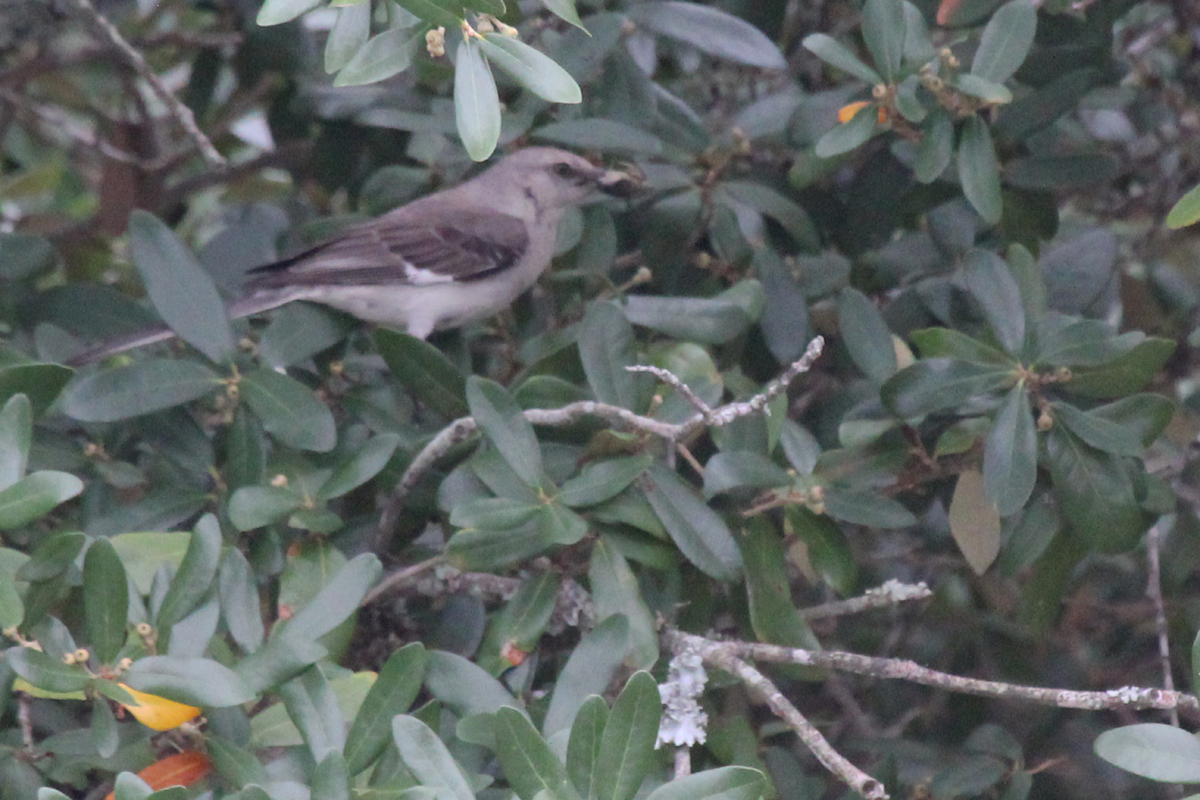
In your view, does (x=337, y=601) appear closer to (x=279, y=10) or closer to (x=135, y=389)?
(x=135, y=389)

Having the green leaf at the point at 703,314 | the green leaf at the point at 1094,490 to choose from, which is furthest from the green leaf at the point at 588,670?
the green leaf at the point at 1094,490

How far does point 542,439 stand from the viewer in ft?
7.30

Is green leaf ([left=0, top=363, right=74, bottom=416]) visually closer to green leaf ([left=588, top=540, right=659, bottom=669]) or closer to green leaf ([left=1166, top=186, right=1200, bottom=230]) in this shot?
green leaf ([left=588, top=540, right=659, bottom=669])

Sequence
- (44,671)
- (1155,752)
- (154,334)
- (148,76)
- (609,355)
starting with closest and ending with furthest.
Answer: (1155,752) < (44,671) < (609,355) < (154,334) < (148,76)

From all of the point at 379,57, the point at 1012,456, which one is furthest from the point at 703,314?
the point at 379,57

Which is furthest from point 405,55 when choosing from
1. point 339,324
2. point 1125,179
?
point 1125,179

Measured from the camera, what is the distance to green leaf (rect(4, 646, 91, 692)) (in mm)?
1559

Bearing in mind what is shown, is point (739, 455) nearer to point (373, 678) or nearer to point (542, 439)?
point (542, 439)

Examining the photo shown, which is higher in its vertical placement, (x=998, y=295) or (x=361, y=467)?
(x=998, y=295)

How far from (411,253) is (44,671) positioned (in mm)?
1812

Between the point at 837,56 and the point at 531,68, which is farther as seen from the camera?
the point at 837,56

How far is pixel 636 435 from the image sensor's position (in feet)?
6.66

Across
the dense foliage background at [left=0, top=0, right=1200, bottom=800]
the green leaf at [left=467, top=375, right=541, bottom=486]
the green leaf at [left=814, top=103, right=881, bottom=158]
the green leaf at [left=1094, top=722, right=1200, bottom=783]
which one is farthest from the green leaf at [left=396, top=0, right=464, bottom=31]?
the green leaf at [left=1094, top=722, right=1200, bottom=783]

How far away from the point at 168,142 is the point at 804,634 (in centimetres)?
324
